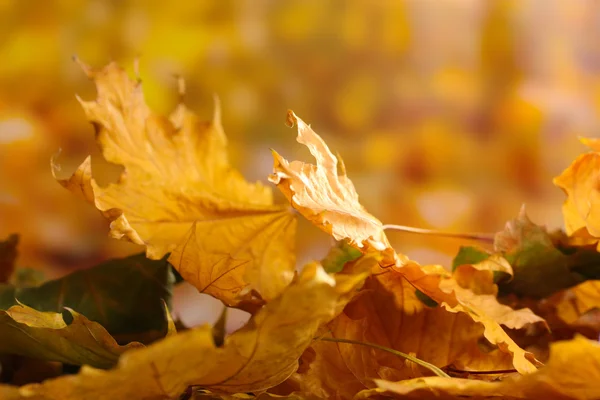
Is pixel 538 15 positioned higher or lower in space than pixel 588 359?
higher

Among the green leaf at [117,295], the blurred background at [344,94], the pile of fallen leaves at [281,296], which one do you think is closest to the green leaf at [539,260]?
the pile of fallen leaves at [281,296]

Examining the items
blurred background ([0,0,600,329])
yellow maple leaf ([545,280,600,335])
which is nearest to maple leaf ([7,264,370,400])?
yellow maple leaf ([545,280,600,335])

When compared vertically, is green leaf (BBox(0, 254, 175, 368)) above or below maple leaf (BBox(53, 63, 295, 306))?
below

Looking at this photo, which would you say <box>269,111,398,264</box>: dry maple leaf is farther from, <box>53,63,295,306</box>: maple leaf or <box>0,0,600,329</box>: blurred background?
<box>0,0,600,329</box>: blurred background

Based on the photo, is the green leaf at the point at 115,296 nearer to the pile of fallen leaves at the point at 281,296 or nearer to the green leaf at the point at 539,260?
the pile of fallen leaves at the point at 281,296

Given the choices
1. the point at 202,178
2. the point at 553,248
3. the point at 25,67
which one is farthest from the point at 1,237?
the point at 553,248

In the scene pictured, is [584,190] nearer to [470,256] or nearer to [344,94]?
[470,256]

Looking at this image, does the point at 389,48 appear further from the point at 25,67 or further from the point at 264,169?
the point at 25,67

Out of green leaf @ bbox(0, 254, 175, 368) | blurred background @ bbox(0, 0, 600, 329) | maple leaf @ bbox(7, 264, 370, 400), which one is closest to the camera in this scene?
maple leaf @ bbox(7, 264, 370, 400)
